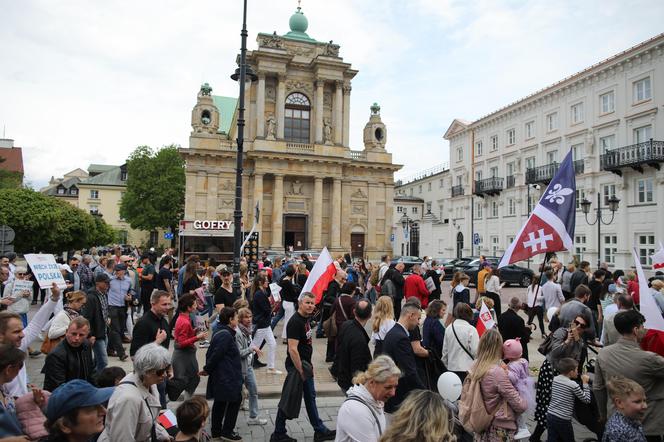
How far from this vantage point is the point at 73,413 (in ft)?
9.36

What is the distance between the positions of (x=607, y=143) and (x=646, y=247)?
328 inches

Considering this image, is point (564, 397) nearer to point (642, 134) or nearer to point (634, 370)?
point (634, 370)

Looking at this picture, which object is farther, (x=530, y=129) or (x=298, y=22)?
(x=298, y=22)

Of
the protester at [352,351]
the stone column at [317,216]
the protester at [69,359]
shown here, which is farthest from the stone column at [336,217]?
the protester at [69,359]

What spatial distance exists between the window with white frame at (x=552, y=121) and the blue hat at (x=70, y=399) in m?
40.6

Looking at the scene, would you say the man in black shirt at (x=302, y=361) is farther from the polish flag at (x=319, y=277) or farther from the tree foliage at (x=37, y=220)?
the tree foliage at (x=37, y=220)

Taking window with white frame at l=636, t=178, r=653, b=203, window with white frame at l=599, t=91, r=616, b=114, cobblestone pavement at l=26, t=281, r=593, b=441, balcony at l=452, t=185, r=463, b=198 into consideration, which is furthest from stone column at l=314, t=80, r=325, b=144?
cobblestone pavement at l=26, t=281, r=593, b=441

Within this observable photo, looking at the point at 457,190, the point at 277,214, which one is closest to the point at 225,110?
the point at 277,214

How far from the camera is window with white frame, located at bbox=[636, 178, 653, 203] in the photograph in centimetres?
2905

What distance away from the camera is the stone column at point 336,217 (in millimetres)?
39938

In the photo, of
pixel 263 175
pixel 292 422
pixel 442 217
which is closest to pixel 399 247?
pixel 442 217

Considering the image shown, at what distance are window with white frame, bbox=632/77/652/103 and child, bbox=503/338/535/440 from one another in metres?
32.1

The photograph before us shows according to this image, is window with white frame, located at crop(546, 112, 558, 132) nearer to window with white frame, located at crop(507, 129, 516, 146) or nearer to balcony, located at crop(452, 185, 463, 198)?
window with white frame, located at crop(507, 129, 516, 146)

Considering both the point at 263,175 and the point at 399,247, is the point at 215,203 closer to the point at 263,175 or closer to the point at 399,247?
the point at 263,175
